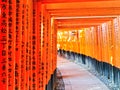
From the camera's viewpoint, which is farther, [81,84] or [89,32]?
[89,32]

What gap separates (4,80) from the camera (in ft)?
18.9

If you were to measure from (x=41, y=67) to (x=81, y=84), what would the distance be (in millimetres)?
12310

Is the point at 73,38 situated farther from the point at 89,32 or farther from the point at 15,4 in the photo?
the point at 15,4

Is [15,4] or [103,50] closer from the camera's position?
[15,4]

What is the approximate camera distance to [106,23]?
906 inches

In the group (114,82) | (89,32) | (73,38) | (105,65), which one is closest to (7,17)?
(114,82)

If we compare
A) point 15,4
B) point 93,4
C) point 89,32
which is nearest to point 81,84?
point 89,32

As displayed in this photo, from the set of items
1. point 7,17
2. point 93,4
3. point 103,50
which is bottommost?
point 103,50

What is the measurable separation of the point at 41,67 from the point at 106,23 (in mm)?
11541

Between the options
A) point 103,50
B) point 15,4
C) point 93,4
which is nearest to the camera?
point 15,4

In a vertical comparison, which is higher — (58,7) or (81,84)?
(58,7)

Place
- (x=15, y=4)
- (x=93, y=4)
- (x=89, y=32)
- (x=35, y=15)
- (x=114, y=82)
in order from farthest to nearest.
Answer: (x=89, y=32)
(x=114, y=82)
(x=93, y=4)
(x=35, y=15)
(x=15, y=4)

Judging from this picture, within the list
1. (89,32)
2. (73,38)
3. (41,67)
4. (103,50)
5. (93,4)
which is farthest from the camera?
(73,38)

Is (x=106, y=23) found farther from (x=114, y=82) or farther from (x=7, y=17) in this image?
(x=7, y=17)
